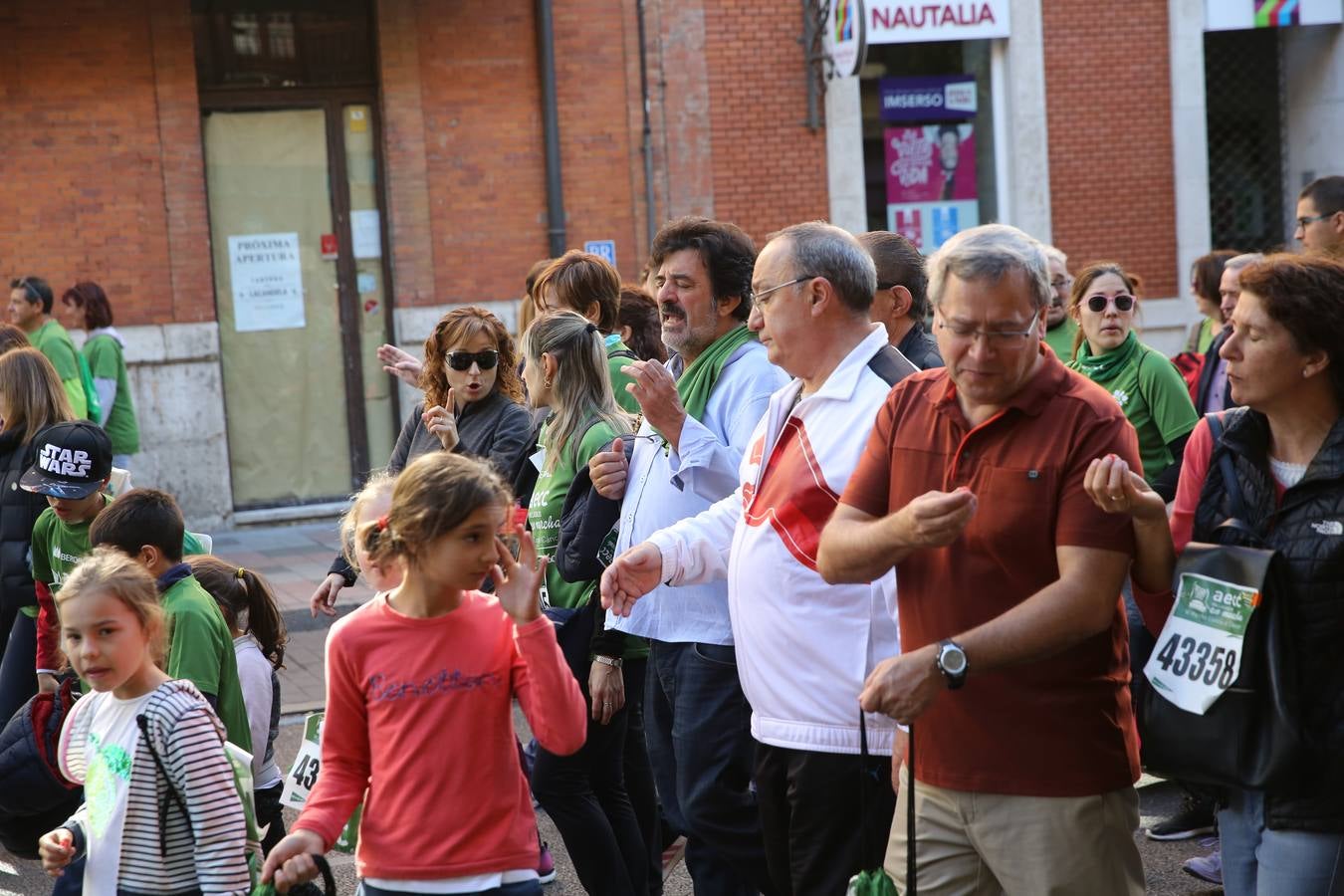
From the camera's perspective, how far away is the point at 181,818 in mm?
3576

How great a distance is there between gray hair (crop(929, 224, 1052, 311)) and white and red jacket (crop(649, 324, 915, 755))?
21.7 inches

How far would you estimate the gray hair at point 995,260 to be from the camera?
3.16 m

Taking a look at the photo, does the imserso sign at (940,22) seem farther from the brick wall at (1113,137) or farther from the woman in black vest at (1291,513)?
the woman in black vest at (1291,513)

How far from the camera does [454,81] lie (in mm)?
14391

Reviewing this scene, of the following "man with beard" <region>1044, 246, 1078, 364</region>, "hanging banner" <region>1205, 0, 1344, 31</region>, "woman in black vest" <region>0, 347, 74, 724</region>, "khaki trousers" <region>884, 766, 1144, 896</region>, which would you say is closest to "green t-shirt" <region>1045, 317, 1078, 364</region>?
"man with beard" <region>1044, 246, 1078, 364</region>

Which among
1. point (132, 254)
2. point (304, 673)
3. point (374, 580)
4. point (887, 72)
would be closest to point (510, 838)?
point (374, 580)

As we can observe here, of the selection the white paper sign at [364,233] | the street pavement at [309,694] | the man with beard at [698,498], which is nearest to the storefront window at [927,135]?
the white paper sign at [364,233]

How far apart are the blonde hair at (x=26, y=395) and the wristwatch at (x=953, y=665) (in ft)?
15.5

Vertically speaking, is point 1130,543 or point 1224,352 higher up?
point 1224,352

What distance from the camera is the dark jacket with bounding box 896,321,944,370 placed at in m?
5.10

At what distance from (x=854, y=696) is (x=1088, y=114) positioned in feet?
Result: 45.0

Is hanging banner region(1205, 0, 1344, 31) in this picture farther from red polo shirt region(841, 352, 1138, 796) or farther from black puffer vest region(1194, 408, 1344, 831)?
red polo shirt region(841, 352, 1138, 796)

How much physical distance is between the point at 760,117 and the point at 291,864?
12.9 m

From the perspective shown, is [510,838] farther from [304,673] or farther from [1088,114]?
[1088,114]
